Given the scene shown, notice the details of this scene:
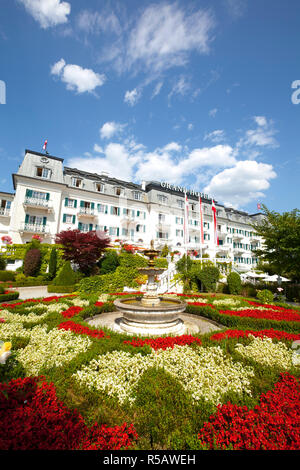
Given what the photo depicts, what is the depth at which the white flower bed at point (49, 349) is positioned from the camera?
14.9ft

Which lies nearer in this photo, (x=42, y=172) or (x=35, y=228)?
(x=35, y=228)

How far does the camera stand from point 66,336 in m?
6.09

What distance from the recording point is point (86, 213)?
32.4 metres

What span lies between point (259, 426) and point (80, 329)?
551 cm

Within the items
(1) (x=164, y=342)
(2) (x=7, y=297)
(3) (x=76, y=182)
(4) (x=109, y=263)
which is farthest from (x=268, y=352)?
(3) (x=76, y=182)

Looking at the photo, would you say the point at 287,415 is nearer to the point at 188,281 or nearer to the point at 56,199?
the point at 188,281

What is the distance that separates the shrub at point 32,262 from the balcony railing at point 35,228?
275 inches

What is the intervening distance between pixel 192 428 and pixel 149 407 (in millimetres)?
729

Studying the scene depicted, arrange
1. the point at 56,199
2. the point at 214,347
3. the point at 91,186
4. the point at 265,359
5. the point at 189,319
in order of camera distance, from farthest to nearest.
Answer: the point at 91,186
the point at 56,199
the point at 189,319
the point at 214,347
the point at 265,359

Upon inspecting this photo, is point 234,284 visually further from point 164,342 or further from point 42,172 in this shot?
point 42,172

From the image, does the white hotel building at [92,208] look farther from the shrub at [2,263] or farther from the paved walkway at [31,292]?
the paved walkway at [31,292]

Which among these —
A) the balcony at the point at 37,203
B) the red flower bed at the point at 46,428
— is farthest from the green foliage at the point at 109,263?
the red flower bed at the point at 46,428
